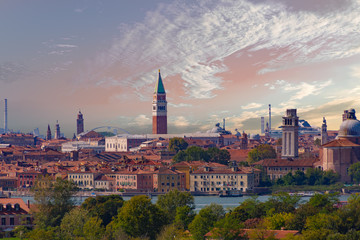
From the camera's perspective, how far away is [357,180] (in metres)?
63.4

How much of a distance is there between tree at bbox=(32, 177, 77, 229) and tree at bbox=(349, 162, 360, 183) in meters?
32.3

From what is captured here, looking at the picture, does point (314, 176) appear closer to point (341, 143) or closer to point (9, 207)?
point (341, 143)

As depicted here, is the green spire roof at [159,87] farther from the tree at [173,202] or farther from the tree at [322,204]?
the tree at [173,202]

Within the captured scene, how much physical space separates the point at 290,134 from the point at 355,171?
1039 cm

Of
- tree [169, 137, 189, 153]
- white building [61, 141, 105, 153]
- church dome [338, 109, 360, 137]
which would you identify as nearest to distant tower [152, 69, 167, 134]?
white building [61, 141, 105, 153]

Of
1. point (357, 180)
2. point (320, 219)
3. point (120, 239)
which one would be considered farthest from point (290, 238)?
point (357, 180)

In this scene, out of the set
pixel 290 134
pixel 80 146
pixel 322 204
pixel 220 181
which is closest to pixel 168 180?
pixel 220 181

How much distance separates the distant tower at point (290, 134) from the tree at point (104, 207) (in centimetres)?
3795

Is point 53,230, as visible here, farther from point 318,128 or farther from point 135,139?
point 318,128

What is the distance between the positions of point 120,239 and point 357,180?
38619 millimetres

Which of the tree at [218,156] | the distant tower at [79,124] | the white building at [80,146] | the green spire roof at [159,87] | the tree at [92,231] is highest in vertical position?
the green spire roof at [159,87]

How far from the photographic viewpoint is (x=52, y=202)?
3431cm

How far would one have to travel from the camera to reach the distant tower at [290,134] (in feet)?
240

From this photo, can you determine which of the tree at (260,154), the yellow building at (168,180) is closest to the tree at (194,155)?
the tree at (260,154)
